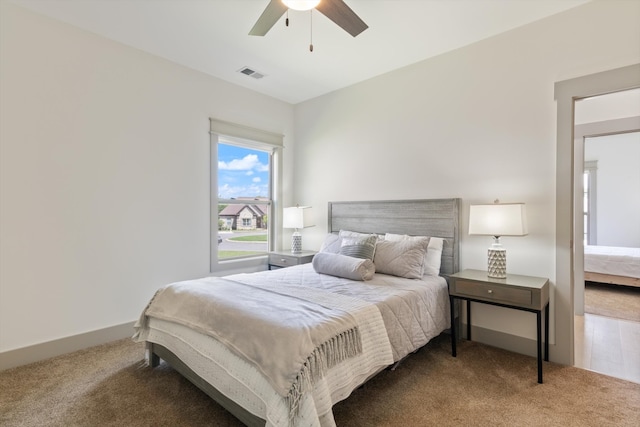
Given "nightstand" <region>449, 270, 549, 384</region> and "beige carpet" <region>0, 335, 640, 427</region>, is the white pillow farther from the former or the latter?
"beige carpet" <region>0, 335, 640, 427</region>

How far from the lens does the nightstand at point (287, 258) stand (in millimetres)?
3803

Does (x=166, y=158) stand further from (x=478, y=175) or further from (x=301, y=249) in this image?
(x=478, y=175)

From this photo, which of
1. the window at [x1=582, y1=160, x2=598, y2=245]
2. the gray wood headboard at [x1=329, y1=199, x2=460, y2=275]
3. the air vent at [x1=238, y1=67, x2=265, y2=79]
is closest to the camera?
the gray wood headboard at [x1=329, y1=199, x2=460, y2=275]

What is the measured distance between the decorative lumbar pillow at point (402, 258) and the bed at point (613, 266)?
3720 mm

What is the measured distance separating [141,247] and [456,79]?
3.54m

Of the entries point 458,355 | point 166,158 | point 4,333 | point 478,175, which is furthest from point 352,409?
point 166,158

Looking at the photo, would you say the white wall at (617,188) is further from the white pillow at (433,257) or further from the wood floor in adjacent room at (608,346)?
the white pillow at (433,257)

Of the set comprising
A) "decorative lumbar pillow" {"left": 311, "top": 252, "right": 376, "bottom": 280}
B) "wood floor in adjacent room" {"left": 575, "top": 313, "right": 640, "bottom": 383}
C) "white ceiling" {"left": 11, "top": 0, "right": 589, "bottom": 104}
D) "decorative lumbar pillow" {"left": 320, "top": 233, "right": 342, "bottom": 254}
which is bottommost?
"wood floor in adjacent room" {"left": 575, "top": 313, "right": 640, "bottom": 383}

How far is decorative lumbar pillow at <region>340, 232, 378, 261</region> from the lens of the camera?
2895 millimetres

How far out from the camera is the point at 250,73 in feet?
11.7

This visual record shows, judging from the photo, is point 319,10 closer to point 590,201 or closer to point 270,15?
point 270,15

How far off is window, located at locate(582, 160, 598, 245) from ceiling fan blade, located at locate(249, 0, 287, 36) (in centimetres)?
670

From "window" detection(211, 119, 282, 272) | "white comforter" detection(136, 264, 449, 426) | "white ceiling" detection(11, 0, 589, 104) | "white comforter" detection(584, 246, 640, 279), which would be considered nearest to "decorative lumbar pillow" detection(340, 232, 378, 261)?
"white comforter" detection(136, 264, 449, 426)

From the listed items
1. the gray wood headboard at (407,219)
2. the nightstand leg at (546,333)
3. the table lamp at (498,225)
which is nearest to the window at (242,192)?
the gray wood headboard at (407,219)
